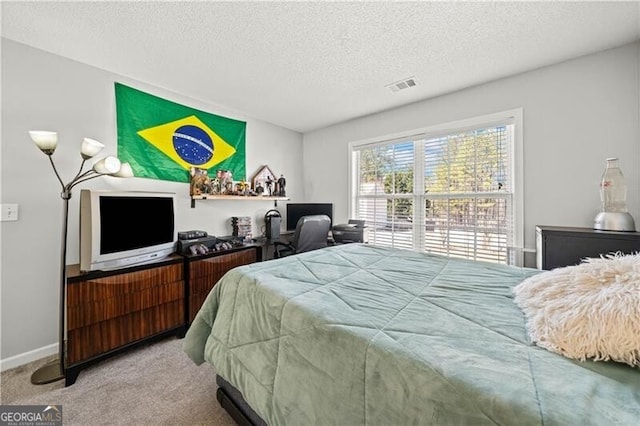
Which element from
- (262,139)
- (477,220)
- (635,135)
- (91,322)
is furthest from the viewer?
(262,139)

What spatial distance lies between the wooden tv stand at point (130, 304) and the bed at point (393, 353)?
891 mm

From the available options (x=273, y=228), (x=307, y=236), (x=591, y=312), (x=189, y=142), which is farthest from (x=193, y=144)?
(x=591, y=312)

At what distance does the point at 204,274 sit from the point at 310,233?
1.22m

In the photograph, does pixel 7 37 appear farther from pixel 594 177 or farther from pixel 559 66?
pixel 594 177

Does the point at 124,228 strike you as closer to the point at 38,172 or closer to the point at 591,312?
the point at 38,172

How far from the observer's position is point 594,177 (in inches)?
80.6

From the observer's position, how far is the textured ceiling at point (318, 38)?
1.57m

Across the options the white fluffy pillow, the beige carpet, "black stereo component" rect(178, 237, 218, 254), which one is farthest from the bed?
"black stereo component" rect(178, 237, 218, 254)

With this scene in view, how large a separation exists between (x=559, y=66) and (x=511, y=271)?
6.69 feet

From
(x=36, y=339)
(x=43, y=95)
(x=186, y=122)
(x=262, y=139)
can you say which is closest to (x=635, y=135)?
(x=262, y=139)

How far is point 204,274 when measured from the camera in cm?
245

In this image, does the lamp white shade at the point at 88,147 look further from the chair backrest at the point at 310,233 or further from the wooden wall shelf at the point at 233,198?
the chair backrest at the point at 310,233

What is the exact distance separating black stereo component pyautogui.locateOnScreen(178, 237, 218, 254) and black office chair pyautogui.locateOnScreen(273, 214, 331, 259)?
81cm

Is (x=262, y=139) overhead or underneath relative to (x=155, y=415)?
overhead
